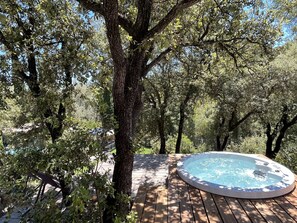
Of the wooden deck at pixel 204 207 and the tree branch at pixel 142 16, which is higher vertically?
the tree branch at pixel 142 16

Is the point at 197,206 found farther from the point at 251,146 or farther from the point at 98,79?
the point at 251,146

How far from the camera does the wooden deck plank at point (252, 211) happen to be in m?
3.12

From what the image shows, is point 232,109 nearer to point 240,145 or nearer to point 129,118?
point 240,145

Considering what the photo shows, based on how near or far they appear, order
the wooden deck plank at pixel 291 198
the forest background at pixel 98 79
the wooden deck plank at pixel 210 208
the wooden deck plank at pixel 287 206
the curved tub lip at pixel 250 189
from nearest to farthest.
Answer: the forest background at pixel 98 79 < the wooden deck plank at pixel 210 208 < the wooden deck plank at pixel 287 206 < the wooden deck plank at pixel 291 198 < the curved tub lip at pixel 250 189

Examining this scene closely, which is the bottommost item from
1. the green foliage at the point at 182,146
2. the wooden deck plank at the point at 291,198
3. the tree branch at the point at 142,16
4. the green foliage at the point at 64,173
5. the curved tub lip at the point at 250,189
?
the green foliage at the point at 182,146

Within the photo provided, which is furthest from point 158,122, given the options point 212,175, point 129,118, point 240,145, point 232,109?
point 129,118

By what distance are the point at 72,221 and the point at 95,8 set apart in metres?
2.04

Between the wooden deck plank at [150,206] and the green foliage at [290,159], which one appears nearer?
the wooden deck plank at [150,206]

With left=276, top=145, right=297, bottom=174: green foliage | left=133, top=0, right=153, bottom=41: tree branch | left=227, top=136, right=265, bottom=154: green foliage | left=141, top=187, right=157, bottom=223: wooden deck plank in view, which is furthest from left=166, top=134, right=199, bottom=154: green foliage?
left=133, top=0, right=153, bottom=41: tree branch

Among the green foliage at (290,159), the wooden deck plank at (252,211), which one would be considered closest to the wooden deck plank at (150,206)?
the wooden deck plank at (252,211)

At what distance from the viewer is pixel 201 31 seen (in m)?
5.02

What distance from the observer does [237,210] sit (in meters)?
3.36

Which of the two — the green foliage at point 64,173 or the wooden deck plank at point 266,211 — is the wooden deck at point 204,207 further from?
the green foliage at point 64,173

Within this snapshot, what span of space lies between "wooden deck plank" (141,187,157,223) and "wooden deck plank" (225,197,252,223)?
1131mm
